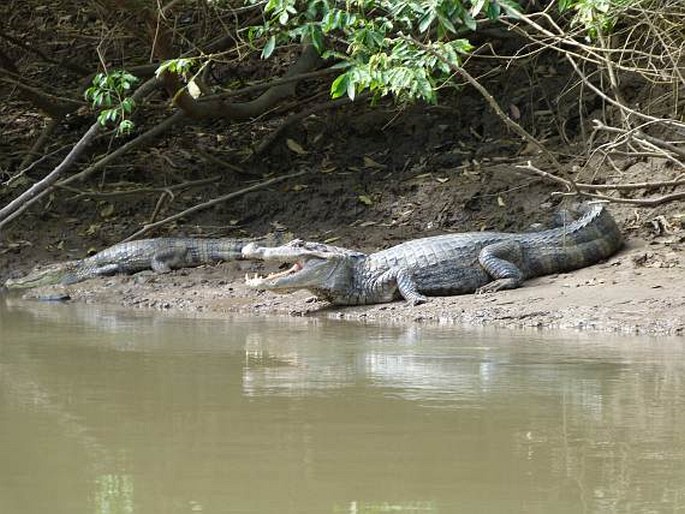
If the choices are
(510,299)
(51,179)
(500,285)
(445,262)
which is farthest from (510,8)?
(51,179)

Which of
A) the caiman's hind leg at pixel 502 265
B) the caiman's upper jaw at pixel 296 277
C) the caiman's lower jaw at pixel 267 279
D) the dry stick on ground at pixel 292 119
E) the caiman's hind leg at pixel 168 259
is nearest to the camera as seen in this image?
the caiman's lower jaw at pixel 267 279

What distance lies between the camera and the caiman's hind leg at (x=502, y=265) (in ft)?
29.9

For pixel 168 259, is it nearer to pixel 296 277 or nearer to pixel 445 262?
pixel 296 277

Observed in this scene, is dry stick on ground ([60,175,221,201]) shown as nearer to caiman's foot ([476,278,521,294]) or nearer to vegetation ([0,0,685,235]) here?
vegetation ([0,0,685,235])

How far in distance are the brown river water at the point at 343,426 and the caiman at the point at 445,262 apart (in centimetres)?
232

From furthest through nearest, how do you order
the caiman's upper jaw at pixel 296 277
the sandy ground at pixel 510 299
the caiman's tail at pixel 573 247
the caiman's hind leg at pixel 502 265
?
the caiman's tail at pixel 573 247 → the caiman's hind leg at pixel 502 265 → the caiman's upper jaw at pixel 296 277 → the sandy ground at pixel 510 299

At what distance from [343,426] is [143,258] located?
25.1ft

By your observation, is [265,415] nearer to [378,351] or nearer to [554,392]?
[554,392]

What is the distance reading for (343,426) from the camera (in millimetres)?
4105

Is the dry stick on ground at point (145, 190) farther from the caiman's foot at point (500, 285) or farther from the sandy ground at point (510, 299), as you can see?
the caiman's foot at point (500, 285)

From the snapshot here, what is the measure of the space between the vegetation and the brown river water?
60.2 inches

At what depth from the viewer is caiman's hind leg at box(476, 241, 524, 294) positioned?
911 centimetres

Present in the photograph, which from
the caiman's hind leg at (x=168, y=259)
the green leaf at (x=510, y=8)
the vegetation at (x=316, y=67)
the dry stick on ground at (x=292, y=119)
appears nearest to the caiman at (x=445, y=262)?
the vegetation at (x=316, y=67)

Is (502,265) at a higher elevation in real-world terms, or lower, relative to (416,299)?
higher
